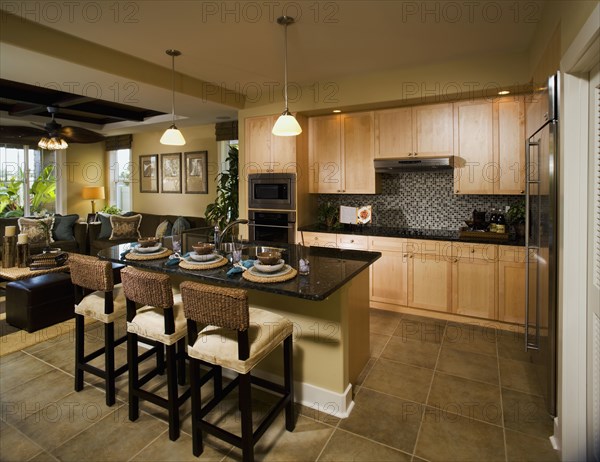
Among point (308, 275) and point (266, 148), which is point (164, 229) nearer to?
point (266, 148)

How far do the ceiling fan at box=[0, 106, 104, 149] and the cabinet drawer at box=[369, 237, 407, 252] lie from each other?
193 inches

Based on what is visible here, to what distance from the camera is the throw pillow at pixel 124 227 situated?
242 inches

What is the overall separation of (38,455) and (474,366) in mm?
2941

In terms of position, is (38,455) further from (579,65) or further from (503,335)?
(503,335)

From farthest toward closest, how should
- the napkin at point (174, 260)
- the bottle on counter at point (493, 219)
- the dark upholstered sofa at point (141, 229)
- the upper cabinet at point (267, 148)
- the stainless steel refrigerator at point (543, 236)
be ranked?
the dark upholstered sofa at point (141, 229)
the upper cabinet at point (267, 148)
the bottle on counter at point (493, 219)
the napkin at point (174, 260)
the stainless steel refrigerator at point (543, 236)

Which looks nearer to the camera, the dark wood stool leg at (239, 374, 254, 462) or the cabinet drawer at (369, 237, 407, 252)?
the dark wood stool leg at (239, 374, 254, 462)

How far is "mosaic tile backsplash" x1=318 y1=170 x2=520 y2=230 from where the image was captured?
4.07 metres

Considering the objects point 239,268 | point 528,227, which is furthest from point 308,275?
point 528,227

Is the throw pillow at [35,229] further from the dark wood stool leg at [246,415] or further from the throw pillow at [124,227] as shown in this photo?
the dark wood stool leg at [246,415]

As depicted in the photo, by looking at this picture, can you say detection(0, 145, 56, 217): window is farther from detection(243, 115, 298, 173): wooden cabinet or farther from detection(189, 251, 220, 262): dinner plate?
detection(189, 251, 220, 262): dinner plate

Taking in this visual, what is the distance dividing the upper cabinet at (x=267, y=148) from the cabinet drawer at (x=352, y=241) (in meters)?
1.00

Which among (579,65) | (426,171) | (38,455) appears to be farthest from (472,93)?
(38,455)

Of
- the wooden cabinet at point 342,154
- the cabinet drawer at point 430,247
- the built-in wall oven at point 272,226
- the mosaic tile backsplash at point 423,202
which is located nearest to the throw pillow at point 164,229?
the built-in wall oven at point 272,226

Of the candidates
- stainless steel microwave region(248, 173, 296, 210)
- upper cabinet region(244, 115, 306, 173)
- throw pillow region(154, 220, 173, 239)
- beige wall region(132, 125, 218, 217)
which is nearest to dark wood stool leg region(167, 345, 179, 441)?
stainless steel microwave region(248, 173, 296, 210)
